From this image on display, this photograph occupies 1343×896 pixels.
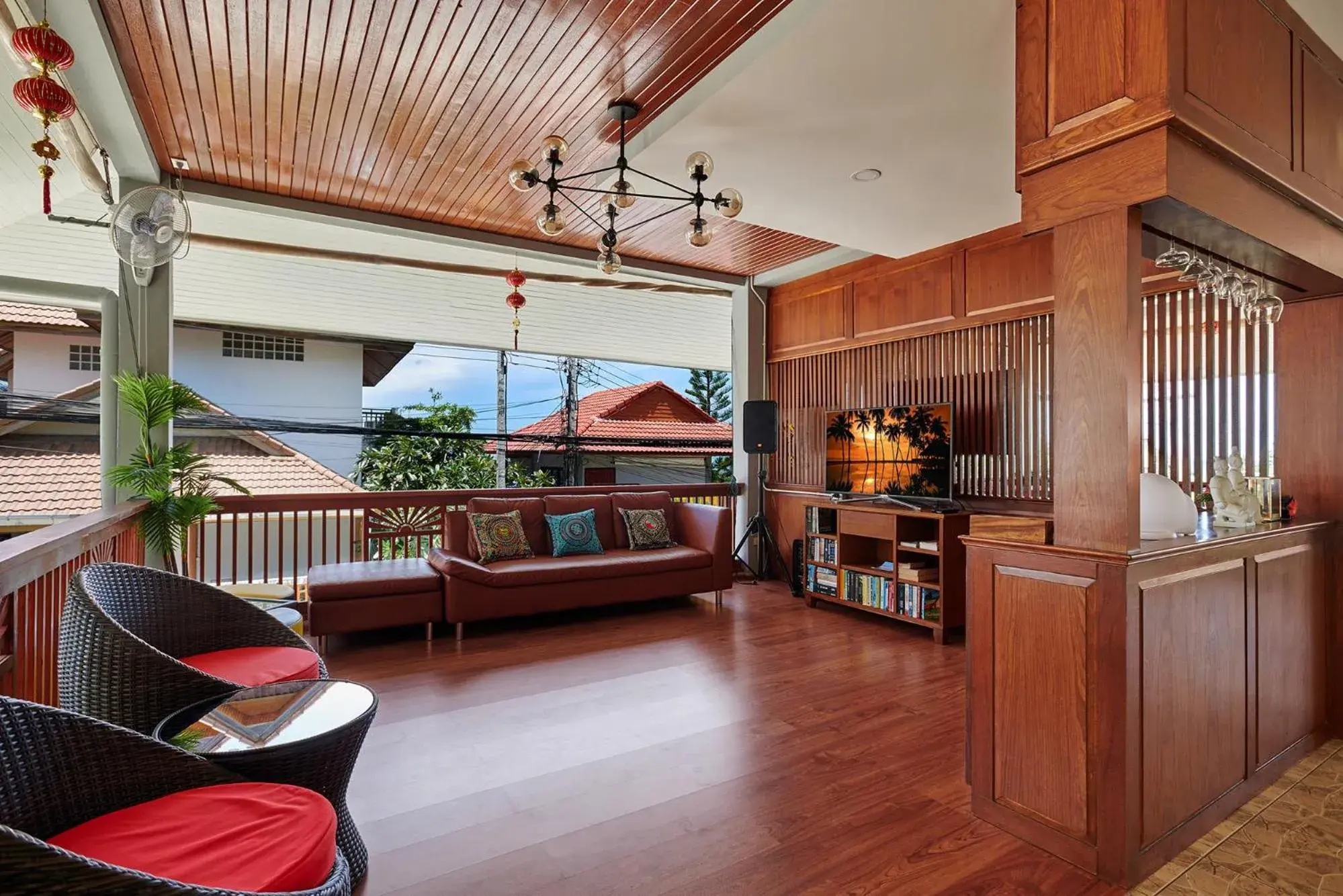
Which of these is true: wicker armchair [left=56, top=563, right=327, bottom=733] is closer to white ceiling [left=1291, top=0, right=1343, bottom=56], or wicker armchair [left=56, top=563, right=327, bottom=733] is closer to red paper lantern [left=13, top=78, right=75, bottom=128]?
red paper lantern [left=13, top=78, right=75, bottom=128]

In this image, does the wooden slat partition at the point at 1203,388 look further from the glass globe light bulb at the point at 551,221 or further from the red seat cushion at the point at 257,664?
the red seat cushion at the point at 257,664

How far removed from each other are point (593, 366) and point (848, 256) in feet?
13.9

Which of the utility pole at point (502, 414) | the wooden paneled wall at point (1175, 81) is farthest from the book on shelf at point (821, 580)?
the utility pole at point (502, 414)

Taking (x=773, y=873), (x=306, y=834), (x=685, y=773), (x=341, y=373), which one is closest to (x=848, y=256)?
(x=685, y=773)

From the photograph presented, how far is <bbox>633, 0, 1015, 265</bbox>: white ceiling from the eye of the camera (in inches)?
93.8

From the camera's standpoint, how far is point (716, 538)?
5305 millimetres

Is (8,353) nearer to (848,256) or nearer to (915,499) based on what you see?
(848,256)

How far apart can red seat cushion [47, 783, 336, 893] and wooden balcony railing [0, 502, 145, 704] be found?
0.75 meters

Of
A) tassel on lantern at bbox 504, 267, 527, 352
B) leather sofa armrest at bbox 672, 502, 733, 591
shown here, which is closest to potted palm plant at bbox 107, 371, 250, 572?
tassel on lantern at bbox 504, 267, 527, 352

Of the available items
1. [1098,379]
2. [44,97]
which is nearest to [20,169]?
[44,97]

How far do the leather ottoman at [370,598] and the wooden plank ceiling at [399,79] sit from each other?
251 cm

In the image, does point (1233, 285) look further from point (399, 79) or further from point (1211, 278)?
point (399, 79)

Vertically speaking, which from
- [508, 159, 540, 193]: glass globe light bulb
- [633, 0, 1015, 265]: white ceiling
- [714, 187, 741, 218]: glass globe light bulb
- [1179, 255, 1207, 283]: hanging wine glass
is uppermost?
[633, 0, 1015, 265]: white ceiling

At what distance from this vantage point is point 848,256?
557 centimetres
